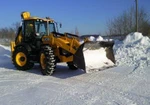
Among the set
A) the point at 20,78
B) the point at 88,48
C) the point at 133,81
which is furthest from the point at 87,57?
the point at 20,78

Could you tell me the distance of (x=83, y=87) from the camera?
306 inches

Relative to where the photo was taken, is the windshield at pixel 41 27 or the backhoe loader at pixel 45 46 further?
the windshield at pixel 41 27

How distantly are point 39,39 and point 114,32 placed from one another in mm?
28806

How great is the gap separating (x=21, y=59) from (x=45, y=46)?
2.13m

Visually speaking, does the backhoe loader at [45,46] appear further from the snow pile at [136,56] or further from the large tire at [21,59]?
the snow pile at [136,56]

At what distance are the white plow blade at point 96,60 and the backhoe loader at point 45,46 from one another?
0.23 meters

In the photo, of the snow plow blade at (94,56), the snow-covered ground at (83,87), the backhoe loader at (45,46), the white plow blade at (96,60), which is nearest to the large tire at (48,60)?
the backhoe loader at (45,46)

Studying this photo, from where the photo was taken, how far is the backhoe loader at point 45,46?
974cm

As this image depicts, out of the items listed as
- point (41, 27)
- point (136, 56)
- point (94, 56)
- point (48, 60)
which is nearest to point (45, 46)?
point (48, 60)

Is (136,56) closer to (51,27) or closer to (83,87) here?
(51,27)

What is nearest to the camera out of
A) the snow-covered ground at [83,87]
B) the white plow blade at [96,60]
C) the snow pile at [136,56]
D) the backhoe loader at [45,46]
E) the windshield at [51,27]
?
the snow-covered ground at [83,87]

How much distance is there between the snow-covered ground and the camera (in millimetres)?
6387

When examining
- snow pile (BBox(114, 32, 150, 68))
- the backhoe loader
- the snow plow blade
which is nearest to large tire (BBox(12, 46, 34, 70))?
the backhoe loader

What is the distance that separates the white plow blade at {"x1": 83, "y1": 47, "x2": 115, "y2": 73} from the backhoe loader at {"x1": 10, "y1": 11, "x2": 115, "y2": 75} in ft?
0.74
